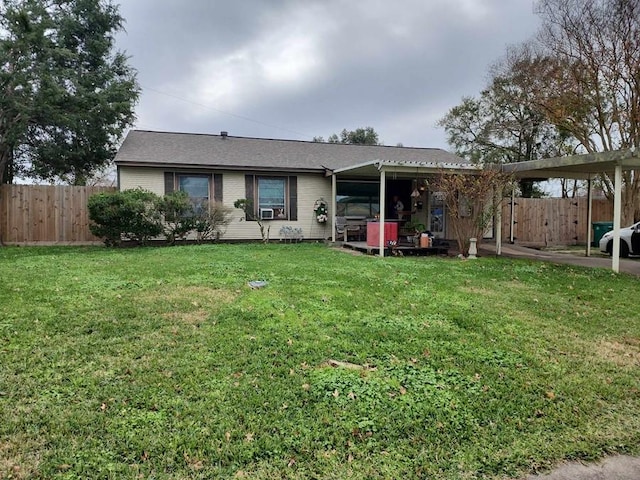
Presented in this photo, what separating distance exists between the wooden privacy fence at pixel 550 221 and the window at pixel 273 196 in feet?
29.5

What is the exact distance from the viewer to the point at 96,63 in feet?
53.6

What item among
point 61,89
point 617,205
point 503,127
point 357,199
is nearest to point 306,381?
point 617,205

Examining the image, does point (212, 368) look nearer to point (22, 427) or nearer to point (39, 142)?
point (22, 427)

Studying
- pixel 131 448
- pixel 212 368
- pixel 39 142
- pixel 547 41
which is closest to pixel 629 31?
pixel 547 41

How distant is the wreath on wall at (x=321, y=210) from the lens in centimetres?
1376

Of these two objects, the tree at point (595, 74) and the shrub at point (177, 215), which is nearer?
the shrub at point (177, 215)

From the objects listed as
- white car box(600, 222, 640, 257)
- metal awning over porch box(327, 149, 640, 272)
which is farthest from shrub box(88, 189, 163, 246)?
white car box(600, 222, 640, 257)

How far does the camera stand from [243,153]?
46.3ft

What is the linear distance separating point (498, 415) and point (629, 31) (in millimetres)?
15135

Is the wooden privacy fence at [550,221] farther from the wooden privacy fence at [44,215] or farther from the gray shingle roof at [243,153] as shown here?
the wooden privacy fence at [44,215]

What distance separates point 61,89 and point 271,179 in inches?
280

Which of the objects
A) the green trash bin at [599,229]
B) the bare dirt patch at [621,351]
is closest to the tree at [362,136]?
the green trash bin at [599,229]

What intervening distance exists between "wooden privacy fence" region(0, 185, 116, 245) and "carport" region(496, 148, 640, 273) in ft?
40.1

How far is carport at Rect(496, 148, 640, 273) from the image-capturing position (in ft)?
25.6
